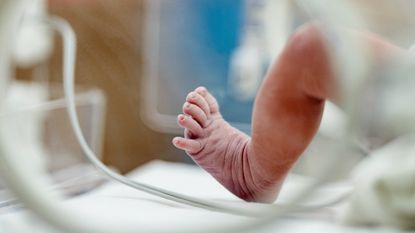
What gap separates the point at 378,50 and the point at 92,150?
0.27 meters

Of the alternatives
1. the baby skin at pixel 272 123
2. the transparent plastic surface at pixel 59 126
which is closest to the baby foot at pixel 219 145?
the baby skin at pixel 272 123

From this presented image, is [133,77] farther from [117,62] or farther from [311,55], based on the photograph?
[311,55]

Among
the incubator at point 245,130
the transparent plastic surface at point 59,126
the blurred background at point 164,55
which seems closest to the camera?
the incubator at point 245,130

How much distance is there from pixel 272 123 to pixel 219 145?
4 cm

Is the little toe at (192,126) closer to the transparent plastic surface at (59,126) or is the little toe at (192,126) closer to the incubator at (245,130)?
the incubator at (245,130)

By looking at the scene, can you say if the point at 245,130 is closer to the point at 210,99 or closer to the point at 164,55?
the point at 210,99

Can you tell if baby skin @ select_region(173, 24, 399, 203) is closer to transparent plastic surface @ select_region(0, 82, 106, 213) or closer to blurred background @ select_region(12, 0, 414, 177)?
blurred background @ select_region(12, 0, 414, 177)

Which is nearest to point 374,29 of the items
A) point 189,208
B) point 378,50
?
point 378,50

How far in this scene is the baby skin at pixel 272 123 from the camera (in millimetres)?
305

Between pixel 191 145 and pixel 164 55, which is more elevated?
pixel 164 55

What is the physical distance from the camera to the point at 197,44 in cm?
49

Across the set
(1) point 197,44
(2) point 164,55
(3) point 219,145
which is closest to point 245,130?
(3) point 219,145

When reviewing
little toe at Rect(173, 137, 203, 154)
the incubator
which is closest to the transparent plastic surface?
the incubator

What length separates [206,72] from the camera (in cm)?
49
